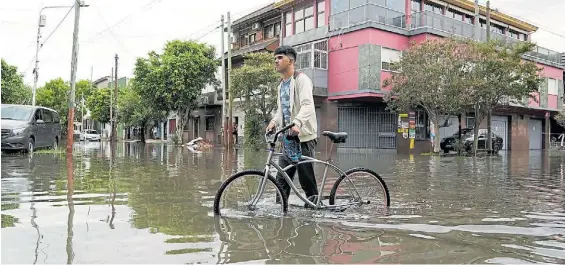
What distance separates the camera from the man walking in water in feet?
15.5

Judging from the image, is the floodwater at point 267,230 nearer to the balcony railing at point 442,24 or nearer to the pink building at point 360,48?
the pink building at point 360,48

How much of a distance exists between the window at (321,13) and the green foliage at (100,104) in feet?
117

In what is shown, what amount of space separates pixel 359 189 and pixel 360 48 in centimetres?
1970

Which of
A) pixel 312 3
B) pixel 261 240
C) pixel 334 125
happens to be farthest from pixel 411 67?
pixel 261 240

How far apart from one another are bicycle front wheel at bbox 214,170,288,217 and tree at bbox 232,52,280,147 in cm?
1818

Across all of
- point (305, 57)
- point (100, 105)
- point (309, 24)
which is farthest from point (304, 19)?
point (100, 105)

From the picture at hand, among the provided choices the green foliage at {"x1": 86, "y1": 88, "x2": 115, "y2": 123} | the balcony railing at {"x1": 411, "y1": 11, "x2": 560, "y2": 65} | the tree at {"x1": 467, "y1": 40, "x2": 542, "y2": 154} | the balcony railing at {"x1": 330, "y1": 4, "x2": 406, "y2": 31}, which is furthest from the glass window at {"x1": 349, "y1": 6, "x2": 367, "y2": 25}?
the green foliage at {"x1": 86, "y1": 88, "x2": 115, "y2": 123}

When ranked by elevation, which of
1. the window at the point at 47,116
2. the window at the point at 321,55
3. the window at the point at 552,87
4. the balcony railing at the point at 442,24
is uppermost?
the balcony railing at the point at 442,24

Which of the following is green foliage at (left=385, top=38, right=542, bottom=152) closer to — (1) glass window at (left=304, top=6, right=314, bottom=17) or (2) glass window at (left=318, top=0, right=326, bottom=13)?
(2) glass window at (left=318, top=0, right=326, bottom=13)

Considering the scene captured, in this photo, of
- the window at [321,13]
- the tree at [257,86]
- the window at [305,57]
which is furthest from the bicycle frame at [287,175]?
the window at [321,13]

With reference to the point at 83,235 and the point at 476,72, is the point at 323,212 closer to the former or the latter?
the point at 83,235

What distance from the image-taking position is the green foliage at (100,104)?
55094mm

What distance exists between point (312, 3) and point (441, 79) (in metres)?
10.9

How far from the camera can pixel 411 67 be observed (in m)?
19.8
